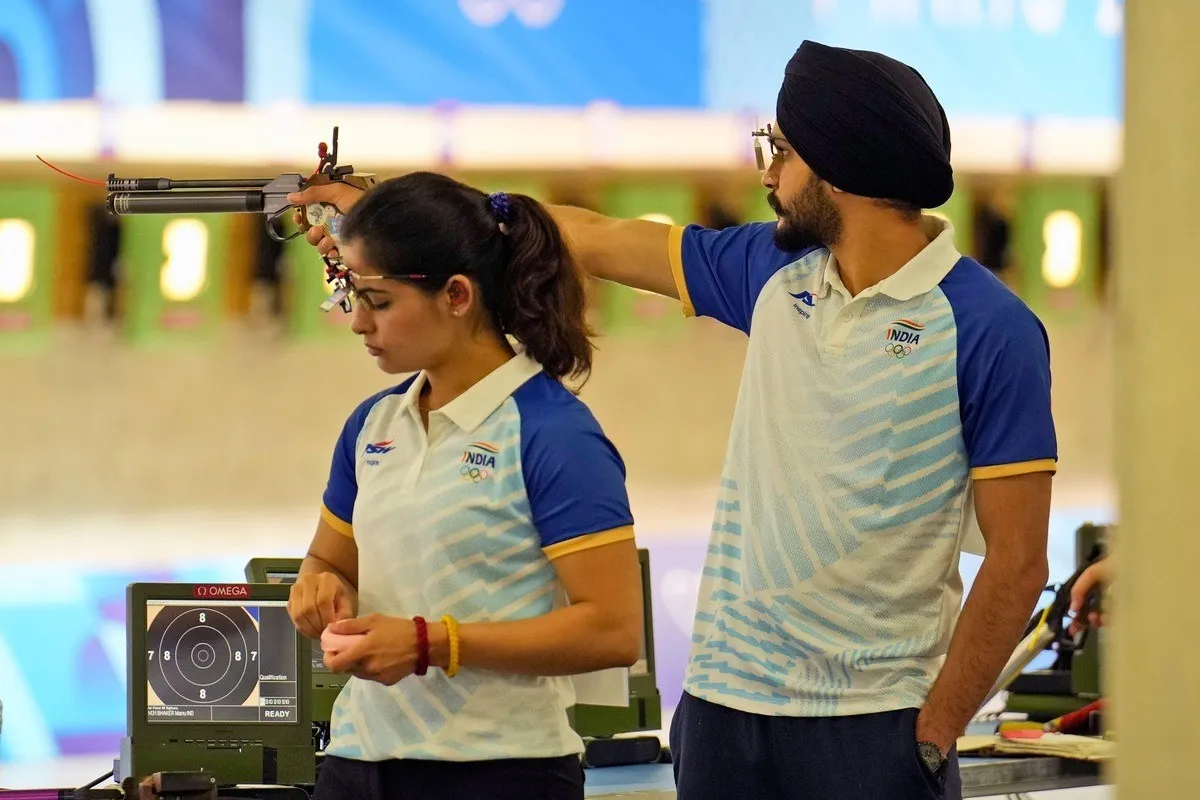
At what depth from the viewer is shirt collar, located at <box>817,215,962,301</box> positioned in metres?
1.87

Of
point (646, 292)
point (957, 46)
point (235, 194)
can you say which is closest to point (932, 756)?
point (235, 194)

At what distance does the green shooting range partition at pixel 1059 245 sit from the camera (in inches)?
189

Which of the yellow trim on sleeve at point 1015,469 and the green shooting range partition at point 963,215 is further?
the green shooting range partition at point 963,215

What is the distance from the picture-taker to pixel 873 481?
1809mm

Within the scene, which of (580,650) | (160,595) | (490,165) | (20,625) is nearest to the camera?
(580,650)

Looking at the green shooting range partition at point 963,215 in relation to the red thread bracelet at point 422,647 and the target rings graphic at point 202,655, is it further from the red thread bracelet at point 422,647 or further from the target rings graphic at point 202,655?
the red thread bracelet at point 422,647

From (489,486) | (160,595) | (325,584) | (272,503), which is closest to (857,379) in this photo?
(489,486)

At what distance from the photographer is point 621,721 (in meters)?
3.05

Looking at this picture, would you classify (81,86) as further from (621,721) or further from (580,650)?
(580,650)

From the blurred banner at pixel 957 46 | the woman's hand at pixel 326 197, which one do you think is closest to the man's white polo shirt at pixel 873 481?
the woman's hand at pixel 326 197

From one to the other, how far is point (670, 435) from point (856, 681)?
2640 mm

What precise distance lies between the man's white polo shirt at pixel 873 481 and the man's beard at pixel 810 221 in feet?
0.37

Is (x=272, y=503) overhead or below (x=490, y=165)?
below

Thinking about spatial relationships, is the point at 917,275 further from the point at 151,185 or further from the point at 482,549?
the point at 151,185
